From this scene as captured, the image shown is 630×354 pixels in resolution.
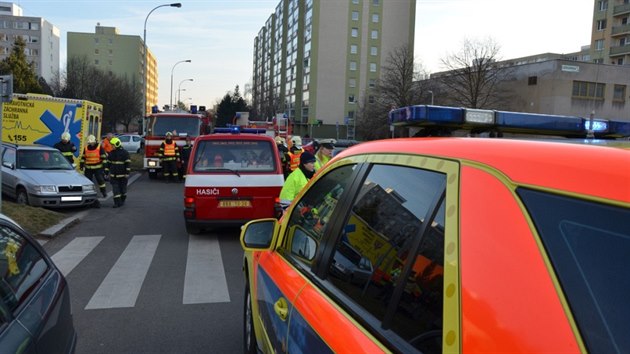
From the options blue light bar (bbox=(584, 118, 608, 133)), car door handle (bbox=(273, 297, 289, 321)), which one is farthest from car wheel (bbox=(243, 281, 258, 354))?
blue light bar (bbox=(584, 118, 608, 133))

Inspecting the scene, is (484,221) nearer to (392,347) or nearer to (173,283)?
(392,347)

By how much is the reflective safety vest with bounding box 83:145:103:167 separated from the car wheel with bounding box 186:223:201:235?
5.98 meters

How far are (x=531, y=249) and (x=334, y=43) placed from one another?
84902mm

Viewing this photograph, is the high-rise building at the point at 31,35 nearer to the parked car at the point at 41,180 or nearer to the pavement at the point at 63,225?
the parked car at the point at 41,180

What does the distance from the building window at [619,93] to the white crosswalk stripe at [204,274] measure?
66.8m

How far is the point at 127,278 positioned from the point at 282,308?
15.1ft

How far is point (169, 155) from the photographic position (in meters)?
19.0

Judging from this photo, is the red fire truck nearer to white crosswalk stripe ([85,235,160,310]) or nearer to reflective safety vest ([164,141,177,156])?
reflective safety vest ([164,141,177,156])

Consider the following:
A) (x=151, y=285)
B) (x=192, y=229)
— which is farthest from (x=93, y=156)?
(x=151, y=285)

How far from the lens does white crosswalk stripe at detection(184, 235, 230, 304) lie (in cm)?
574

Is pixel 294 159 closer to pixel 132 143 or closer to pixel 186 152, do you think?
pixel 186 152

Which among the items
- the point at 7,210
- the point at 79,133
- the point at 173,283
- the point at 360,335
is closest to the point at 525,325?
the point at 360,335

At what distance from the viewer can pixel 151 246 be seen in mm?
8375

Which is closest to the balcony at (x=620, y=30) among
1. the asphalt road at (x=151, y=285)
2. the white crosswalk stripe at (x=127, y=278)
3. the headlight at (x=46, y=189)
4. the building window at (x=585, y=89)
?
the building window at (x=585, y=89)
